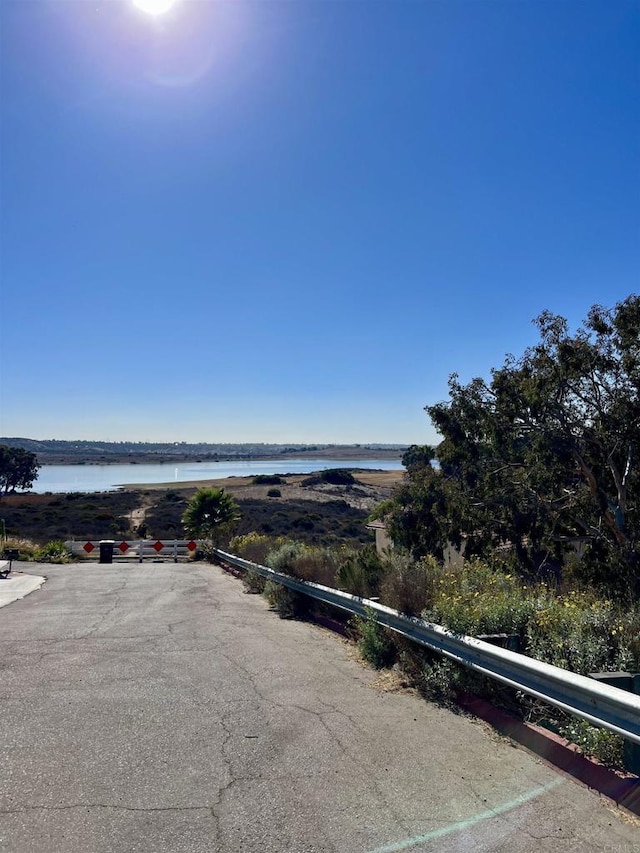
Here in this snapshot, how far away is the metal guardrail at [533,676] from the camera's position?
12.4ft

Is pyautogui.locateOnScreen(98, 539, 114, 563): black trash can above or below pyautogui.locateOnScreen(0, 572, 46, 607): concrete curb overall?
below

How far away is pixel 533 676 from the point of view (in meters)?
4.62

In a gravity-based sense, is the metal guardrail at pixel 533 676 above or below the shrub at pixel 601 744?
above

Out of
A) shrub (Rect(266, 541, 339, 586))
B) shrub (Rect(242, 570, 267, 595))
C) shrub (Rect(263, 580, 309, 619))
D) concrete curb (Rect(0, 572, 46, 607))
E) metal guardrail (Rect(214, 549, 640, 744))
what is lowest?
concrete curb (Rect(0, 572, 46, 607))

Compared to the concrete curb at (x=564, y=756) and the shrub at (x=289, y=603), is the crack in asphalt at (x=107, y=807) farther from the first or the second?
the shrub at (x=289, y=603)

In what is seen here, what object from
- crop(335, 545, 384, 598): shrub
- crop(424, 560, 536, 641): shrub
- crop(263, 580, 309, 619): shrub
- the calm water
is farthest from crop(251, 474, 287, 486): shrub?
crop(424, 560, 536, 641): shrub

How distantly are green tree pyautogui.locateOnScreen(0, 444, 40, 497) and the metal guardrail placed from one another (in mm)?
95362

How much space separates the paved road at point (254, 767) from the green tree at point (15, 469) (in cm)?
9345

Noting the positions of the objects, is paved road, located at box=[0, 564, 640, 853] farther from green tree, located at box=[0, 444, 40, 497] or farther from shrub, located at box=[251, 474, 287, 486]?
green tree, located at box=[0, 444, 40, 497]

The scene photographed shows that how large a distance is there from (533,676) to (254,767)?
202cm

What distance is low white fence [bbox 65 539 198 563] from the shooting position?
2758cm

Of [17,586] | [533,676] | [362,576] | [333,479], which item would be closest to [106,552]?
[17,586]

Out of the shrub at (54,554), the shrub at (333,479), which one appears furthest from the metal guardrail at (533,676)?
the shrub at (333,479)

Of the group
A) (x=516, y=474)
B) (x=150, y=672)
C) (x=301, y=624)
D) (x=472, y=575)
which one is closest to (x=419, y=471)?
(x=516, y=474)
